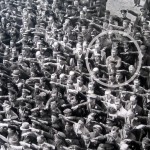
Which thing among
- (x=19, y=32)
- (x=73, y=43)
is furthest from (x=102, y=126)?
(x=19, y=32)

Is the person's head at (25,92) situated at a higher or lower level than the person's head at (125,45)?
lower

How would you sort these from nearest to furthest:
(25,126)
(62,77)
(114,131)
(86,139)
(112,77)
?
1. (114,131)
2. (86,139)
3. (25,126)
4. (112,77)
5. (62,77)

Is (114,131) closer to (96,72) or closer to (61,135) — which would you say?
(61,135)

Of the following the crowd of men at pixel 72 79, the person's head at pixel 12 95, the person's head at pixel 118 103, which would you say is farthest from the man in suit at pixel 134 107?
the person's head at pixel 12 95

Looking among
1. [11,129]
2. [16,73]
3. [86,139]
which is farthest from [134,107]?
[16,73]

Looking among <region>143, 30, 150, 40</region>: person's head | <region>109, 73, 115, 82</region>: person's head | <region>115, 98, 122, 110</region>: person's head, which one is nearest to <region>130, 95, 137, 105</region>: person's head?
<region>115, 98, 122, 110</region>: person's head

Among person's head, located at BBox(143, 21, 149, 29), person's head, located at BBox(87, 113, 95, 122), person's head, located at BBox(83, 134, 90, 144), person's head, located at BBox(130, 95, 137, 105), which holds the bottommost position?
person's head, located at BBox(83, 134, 90, 144)

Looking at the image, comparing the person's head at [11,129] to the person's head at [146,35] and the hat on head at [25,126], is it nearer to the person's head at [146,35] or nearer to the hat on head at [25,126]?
the hat on head at [25,126]

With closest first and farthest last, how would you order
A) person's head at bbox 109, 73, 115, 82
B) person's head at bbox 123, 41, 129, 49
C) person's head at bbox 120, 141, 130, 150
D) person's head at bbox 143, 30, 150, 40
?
person's head at bbox 120, 141, 130, 150
person's head at bbox 109, 73, 115, 82
person's head at bbox 123, 41, 129, 49
person's head at bbox 143, 30, 150, 40

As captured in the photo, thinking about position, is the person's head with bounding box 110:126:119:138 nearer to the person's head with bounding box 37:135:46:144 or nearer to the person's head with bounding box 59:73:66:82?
the person's head with bounding box 37:135:46:144

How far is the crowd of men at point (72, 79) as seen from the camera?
1121 centimetres

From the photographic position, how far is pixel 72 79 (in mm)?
12828

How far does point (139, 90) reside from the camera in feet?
39.3

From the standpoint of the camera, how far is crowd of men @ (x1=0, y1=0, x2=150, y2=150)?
11211 millimetres
